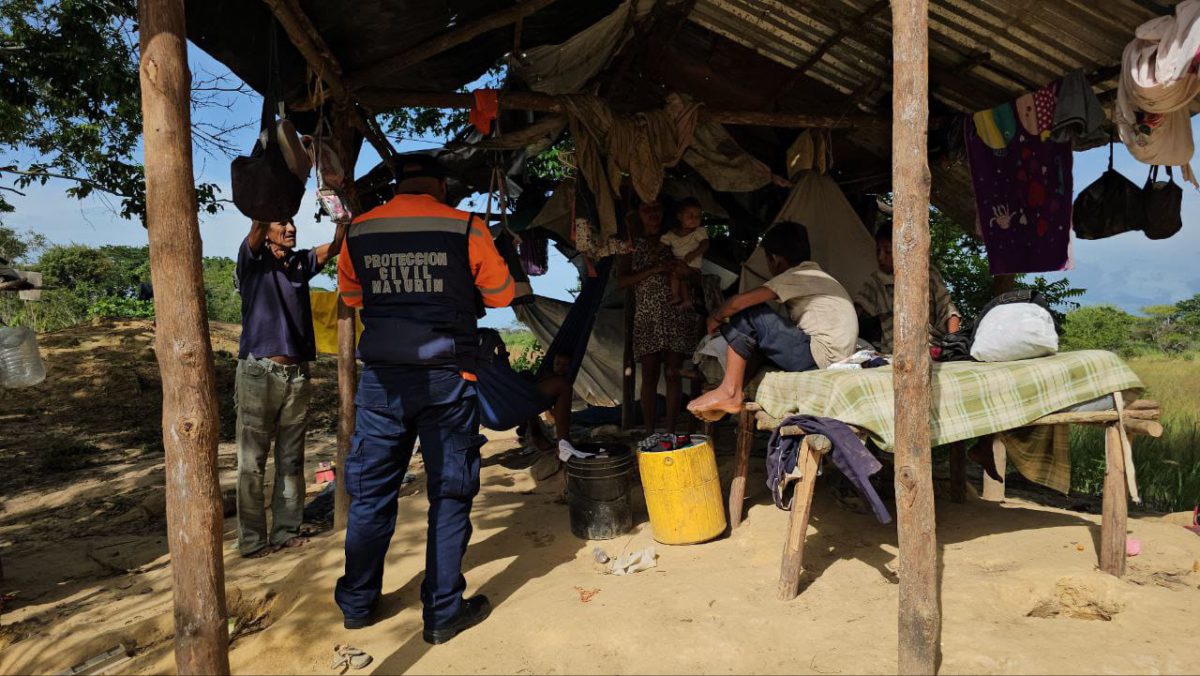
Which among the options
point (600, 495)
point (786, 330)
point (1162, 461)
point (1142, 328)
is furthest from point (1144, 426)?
point (1142, 328)

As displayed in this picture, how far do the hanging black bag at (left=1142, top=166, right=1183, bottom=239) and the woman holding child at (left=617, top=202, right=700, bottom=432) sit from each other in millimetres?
3145

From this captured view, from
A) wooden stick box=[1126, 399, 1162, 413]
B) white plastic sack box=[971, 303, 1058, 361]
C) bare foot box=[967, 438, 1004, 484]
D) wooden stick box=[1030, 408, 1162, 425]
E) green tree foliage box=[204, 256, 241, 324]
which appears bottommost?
bare foot box=[967, 438, 1004, 484]

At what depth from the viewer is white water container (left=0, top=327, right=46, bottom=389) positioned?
345cm

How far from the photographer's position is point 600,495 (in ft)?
12.2

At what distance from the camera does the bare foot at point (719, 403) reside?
353cm

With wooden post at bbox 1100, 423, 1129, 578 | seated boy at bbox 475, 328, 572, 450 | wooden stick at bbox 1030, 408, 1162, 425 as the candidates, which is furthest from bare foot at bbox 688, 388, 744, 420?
wooden post at bbox 1100, 423, 1129, 578

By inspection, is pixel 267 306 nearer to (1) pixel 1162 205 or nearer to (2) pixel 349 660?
(2) pixel 349 660

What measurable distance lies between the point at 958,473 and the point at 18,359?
16.8ft

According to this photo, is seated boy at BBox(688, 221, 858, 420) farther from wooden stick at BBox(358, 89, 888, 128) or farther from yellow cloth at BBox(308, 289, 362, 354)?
yellow cloth at BBox(308, 289, 362, 354)

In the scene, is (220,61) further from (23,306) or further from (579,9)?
(23,306)

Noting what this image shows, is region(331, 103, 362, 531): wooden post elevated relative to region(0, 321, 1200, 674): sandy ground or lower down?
elevated

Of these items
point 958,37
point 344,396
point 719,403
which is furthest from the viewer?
point 958,37

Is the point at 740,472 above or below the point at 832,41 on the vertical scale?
below

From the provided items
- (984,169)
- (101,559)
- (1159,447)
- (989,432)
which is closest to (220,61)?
(101,559)
